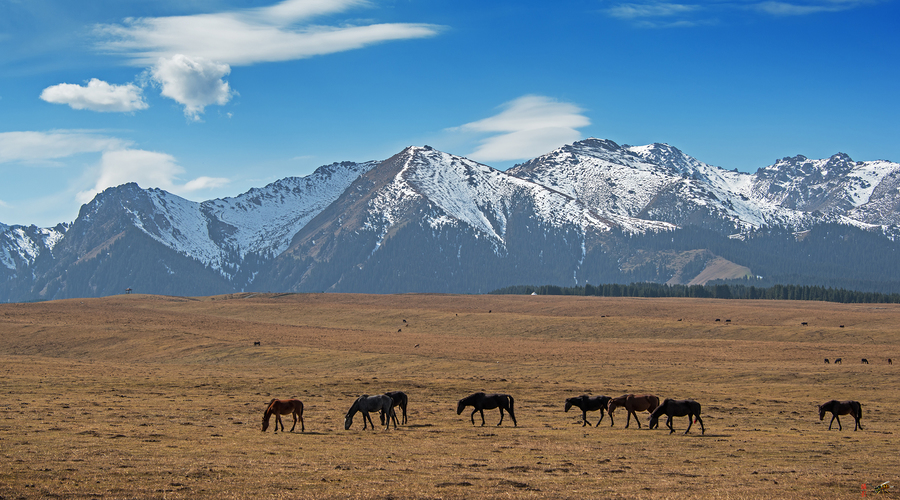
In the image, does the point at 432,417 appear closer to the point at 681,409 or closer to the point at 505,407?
the point at 505,407

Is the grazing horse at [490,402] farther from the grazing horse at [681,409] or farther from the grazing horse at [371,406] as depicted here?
the grazing horse at [681,409]

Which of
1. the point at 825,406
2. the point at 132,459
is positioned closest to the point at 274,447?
the point at 132,459

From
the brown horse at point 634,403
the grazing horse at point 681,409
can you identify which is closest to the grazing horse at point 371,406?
the brown horse at point 634,403

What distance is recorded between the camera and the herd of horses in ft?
108

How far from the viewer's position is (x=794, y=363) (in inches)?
2931

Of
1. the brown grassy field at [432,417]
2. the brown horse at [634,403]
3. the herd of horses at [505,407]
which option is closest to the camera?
the brown grassy field at [432,417]

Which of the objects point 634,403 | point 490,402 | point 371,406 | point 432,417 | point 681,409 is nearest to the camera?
point 681,409

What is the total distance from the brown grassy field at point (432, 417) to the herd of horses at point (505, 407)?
998mm

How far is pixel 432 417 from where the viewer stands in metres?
39.2

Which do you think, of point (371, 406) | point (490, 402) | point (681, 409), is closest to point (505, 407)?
point (490, 402)

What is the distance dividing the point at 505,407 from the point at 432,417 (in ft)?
15.7

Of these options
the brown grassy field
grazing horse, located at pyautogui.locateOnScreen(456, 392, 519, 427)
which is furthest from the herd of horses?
the brown grassy field

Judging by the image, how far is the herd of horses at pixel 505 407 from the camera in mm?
33062

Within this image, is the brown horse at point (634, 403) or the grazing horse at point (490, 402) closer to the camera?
the grazing horse at point (490, 402)
